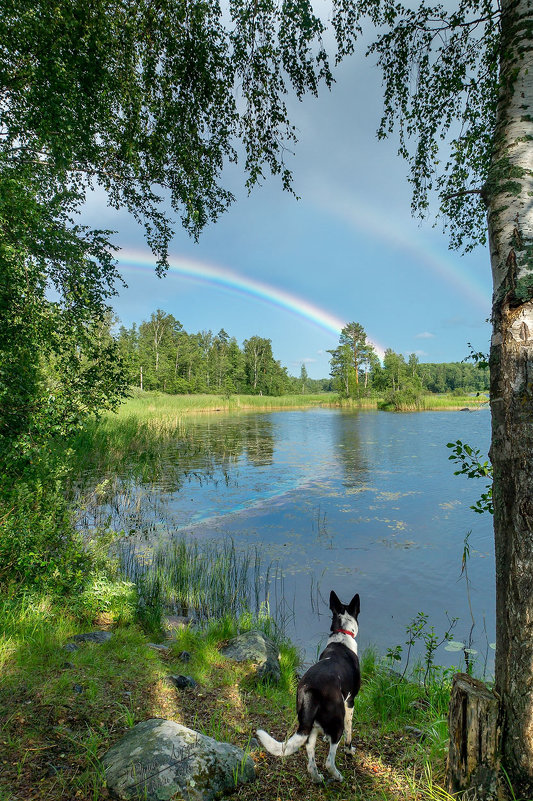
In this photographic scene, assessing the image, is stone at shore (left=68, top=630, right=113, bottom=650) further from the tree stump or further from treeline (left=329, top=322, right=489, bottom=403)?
treeline (left=329, top=322, right=489, bottom=403)

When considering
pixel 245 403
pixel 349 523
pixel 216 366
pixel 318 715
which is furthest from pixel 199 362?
pixel 318 715

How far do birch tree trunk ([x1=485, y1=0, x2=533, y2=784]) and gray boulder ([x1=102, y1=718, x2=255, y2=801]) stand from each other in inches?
62.8

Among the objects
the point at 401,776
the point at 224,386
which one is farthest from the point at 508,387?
the point at 224,386

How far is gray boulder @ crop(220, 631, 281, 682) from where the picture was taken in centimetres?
425

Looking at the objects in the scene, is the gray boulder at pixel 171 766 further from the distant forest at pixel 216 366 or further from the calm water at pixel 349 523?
the distant forest at pixel 216 366

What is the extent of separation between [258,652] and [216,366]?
87.2 meters

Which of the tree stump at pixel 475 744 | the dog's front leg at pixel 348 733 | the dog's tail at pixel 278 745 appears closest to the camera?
the tree stump at pixel 475 744

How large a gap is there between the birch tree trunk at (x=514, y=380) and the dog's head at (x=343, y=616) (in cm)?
157

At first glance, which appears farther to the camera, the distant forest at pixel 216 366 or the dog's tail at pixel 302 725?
the distant forest at pixel 216 366

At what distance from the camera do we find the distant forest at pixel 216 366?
7312cm

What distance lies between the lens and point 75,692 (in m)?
3.04

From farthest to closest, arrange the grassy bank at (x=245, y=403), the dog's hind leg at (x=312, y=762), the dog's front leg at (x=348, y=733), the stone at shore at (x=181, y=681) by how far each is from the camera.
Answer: the grassy bank at (x=245, y=403) → the stone at shore at (x=181, y=681) → the dog's front leg at (x=348, y=733) → the dog's hind leg at (x=312, y=762)

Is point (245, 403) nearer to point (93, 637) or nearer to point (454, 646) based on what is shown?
point (454, 646)

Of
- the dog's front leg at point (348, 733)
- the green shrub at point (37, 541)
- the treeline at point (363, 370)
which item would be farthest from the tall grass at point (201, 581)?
the treeline at point (363, 370)
